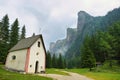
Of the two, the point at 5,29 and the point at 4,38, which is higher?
the point at 5,29

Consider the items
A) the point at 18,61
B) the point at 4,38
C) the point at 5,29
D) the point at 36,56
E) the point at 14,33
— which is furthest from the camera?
the point at 14,33

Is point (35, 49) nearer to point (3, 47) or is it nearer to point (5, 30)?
point (3, 47)

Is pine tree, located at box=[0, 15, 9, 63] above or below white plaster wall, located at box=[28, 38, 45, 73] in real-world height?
above

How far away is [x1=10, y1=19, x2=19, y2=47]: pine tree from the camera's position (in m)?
65.1

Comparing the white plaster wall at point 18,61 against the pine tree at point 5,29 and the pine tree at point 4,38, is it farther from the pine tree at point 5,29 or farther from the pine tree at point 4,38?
the pine tree at point 5,29

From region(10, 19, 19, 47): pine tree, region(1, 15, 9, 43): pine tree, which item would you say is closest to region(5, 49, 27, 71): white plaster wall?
region(1, 15, 9, 43): pine tree

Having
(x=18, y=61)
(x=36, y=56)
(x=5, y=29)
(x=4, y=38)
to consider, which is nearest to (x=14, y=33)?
(x=5, y=29)

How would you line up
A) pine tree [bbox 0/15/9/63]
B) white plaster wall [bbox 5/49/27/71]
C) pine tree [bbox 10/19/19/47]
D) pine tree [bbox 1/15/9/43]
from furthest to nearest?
pine tree [bbox 10/19/19/47] < pine tree [bbox 1/15/9/43] < pine tree [bbox 0/15/9/63] < white plaster wall [bbox 5/49/27/71]

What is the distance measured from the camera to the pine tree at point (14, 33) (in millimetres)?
65125

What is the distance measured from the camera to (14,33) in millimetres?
67938

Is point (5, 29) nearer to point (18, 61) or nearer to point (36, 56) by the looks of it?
point (18, 61)

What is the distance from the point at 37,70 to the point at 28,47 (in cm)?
602

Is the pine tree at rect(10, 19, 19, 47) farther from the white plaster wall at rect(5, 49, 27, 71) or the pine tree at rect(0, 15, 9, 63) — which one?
the white plaster wall at rect(5, 49, 27, 71)

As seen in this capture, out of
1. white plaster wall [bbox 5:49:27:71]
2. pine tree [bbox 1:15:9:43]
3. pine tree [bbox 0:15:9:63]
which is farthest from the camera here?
pine tree [bbox 1:15:9:43]
